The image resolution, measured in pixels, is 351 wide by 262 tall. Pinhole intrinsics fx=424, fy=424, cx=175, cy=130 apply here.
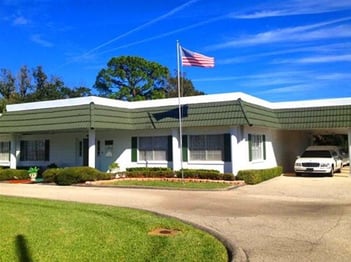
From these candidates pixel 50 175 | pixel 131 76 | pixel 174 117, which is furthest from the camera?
pixel 131 76

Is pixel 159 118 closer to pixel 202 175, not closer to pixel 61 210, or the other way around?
pixel 202 175

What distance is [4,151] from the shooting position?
3131 centimetres

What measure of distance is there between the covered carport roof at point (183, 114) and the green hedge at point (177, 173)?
255 cm

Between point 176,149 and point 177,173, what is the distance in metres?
1.70

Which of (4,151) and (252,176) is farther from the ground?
(4,151)

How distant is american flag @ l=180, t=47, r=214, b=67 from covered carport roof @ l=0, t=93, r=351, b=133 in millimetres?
2689

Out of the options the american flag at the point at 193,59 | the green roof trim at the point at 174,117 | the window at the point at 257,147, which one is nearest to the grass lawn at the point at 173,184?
the green roof trim at the point at 174,117

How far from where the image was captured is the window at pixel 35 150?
29891 mm

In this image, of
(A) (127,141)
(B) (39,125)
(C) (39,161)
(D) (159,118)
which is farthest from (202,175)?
(C) (39,161)

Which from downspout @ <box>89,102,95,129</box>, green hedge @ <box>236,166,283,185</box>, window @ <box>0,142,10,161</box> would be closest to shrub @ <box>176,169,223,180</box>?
green hedge @ <box>236,166,283,185</box>

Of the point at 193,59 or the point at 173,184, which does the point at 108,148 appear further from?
the point at 193,59

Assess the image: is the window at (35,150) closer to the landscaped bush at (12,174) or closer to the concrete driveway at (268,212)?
the landscaped bush at (12,174)

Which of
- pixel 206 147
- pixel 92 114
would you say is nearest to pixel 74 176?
pixel 92 114

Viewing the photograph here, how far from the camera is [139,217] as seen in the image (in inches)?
439
